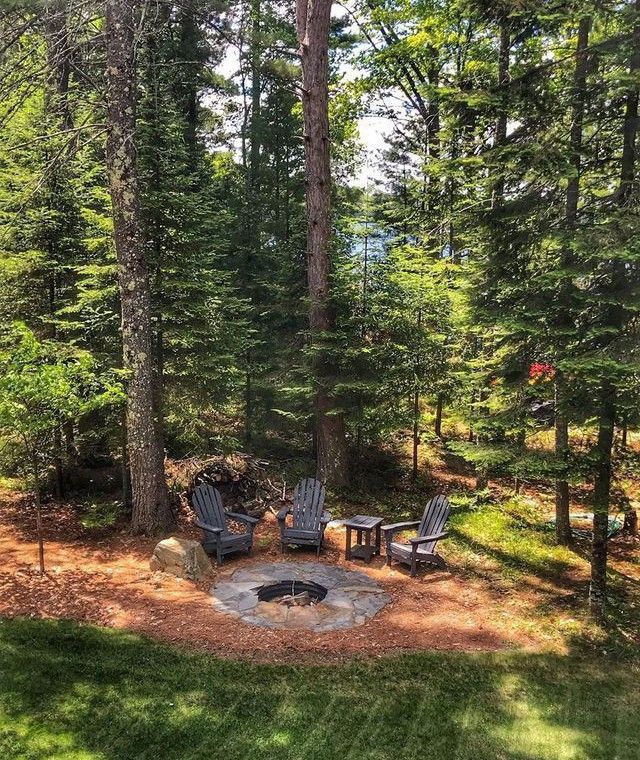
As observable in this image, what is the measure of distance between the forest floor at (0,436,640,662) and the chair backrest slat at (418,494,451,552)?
37 cm

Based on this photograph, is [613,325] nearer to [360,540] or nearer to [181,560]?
[360,540]

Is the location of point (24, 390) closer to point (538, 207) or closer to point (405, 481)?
point (538, 207)

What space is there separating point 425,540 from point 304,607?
188 centimetres

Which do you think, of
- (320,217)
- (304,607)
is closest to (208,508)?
(304,607)

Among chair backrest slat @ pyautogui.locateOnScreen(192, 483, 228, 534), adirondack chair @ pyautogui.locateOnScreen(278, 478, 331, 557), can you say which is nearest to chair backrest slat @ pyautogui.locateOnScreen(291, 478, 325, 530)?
adirondack chair @ pyautogui.locateOnScreen(278, 478, 331, 557)

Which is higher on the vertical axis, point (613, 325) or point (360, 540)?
point (613, 325)

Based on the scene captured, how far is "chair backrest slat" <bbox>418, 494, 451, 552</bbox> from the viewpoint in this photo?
24.5ft

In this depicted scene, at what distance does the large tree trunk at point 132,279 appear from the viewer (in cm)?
720

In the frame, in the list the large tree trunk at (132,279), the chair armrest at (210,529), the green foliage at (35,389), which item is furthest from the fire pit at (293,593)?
the green foliage at (35,389)

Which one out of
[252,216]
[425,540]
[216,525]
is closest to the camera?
[425,540]

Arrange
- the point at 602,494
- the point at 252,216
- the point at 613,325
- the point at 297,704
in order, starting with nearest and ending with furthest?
the point at 297,704, the point at 613,325, the point at 602,494, the point at 252,216

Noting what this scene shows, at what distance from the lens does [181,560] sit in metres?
6.78

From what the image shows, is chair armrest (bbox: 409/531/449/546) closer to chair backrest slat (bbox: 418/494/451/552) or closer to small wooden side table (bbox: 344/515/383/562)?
chair backrest slat (bbox: 418/494/451/552)

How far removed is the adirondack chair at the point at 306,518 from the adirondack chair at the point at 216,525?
494 mm
